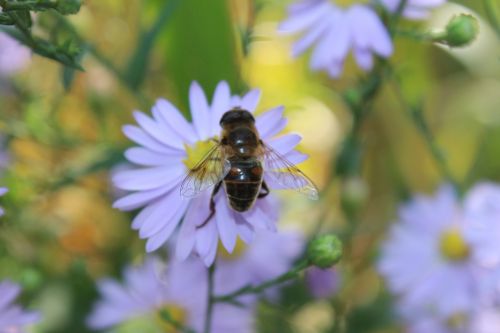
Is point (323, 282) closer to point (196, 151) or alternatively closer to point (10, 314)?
point (196, 151)

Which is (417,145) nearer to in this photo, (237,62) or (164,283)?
(237,62)

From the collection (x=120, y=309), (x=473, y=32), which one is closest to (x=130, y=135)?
(x=120, y=309)

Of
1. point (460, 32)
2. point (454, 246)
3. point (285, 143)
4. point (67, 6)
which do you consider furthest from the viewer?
point (454, 246)

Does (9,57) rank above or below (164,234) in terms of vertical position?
above

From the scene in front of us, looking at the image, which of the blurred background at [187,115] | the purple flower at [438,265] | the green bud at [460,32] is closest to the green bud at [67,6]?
the blurred background at [187,115]

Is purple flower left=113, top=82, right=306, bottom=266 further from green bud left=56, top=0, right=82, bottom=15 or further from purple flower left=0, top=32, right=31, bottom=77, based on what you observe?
purple flower left=0, top=32, right=31, bottom=77

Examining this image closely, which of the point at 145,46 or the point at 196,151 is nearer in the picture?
the point at 196,151

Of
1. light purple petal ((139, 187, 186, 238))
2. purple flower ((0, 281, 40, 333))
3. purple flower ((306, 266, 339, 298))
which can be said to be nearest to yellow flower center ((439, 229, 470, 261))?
purple flower ((306, 266, 339, 298))

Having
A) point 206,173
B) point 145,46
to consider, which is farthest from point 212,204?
point 145,46
